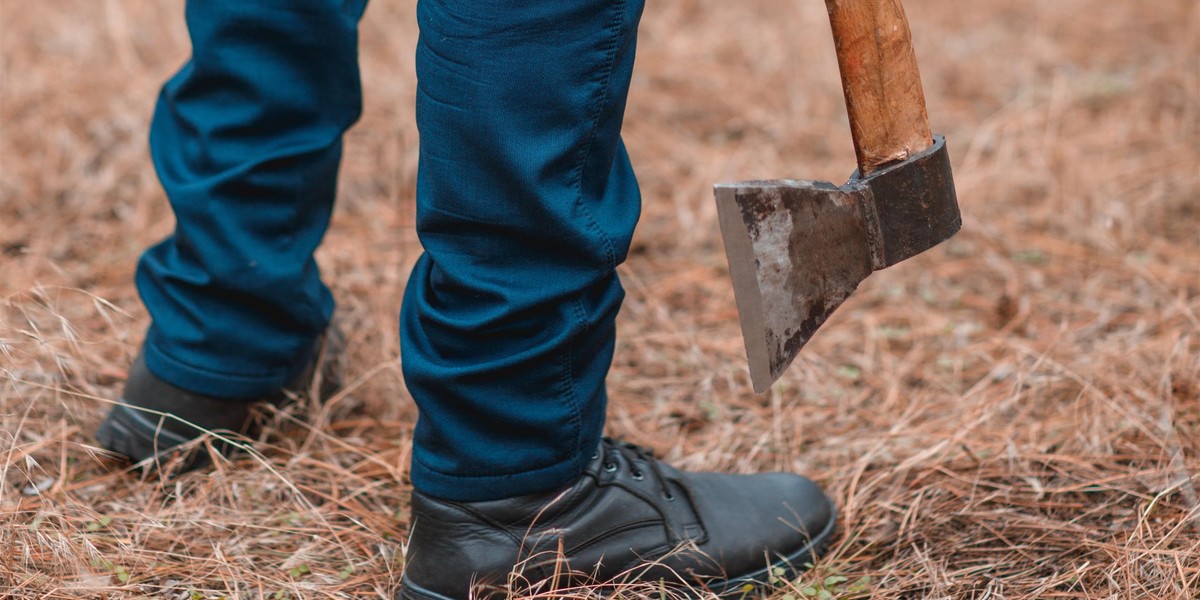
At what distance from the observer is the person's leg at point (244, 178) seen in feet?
4.57

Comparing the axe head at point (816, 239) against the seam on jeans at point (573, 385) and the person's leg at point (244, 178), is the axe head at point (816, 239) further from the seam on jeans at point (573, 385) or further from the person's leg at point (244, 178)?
the person's leg at point (244, 178)

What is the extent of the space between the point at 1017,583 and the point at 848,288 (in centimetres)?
48

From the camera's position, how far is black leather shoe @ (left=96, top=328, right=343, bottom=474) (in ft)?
4.80

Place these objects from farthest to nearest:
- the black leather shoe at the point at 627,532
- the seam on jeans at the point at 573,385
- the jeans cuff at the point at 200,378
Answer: the jeans cuff at the point at 200,378
the black leather shoe at the point at 627,532
the seam on jeans at the point at 573,385

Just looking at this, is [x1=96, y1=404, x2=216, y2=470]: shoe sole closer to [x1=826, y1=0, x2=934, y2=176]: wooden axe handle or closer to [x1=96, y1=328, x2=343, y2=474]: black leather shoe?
[x1=96, y1=328, x2=343, y2=474]: black leather shoe

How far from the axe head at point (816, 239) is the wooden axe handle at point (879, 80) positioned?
25mm

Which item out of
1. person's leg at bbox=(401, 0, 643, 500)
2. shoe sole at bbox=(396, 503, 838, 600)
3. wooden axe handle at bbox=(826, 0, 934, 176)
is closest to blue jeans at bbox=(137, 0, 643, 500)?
person's leg at bbox=(401, 0, 643, 500)

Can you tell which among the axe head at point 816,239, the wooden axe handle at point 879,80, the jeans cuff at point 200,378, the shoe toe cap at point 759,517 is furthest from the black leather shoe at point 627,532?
the wooden axe handle at point 879,80

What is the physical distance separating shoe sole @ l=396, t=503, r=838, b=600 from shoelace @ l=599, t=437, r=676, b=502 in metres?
0.14

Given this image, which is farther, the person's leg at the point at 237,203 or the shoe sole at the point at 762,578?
the person's leg at the point at 237,203

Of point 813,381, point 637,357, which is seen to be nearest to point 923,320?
point 813,381

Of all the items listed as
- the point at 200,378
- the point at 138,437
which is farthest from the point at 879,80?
the point at 138,437

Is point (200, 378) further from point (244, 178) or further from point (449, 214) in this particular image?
point (449, 214)

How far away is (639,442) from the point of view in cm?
170
